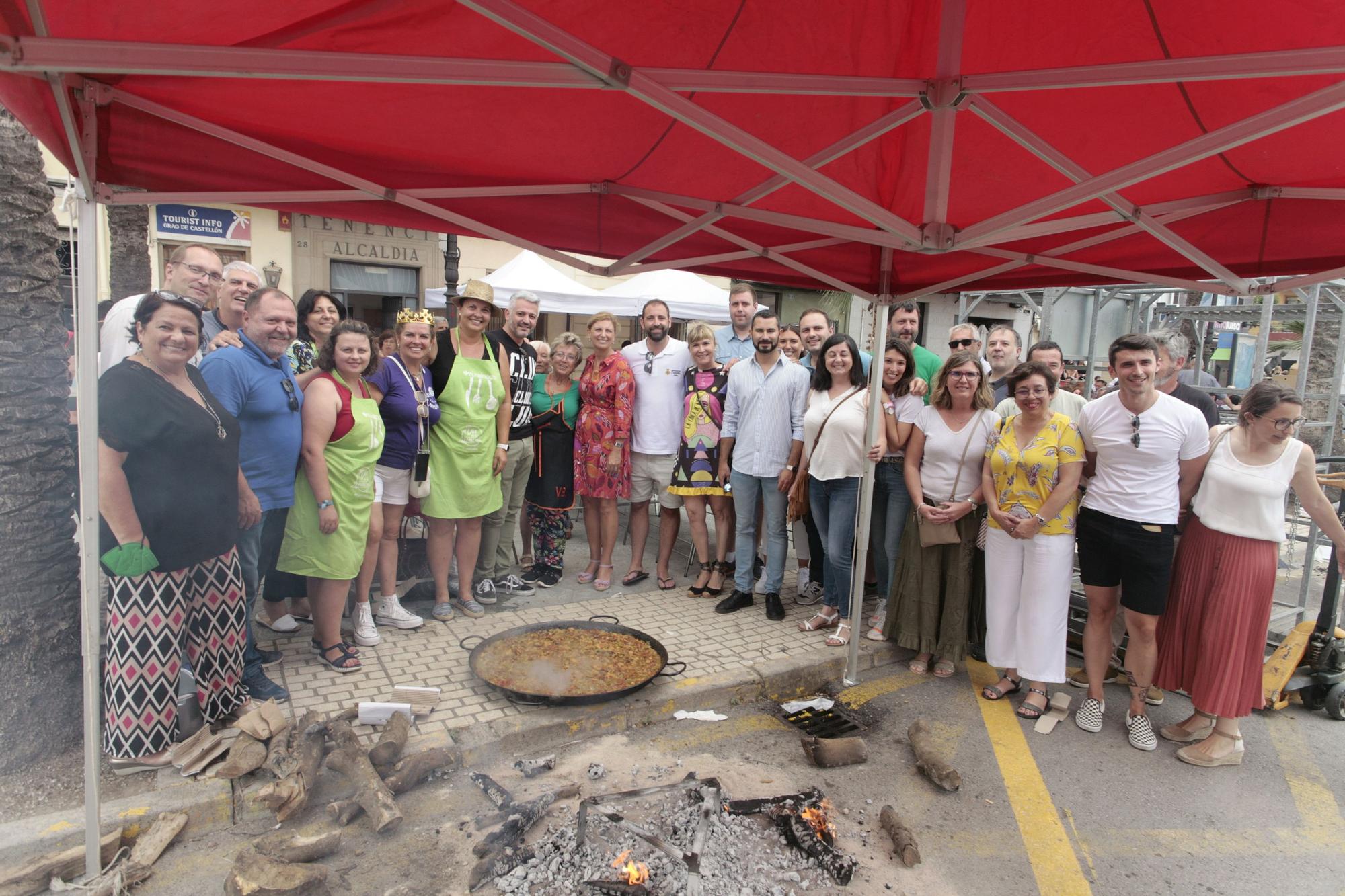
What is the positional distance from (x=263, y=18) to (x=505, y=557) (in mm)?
4279

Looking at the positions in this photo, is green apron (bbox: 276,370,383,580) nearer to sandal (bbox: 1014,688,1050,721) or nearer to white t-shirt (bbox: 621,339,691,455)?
white t-shirt (bbox: 621,339,691,455)

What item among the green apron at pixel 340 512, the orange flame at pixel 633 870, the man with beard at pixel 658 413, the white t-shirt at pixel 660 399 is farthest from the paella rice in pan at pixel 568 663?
the white t-shirt at pixel 660 399

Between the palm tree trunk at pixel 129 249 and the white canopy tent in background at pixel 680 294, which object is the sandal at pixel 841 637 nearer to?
the white canopy tent in background at pixel 680 294

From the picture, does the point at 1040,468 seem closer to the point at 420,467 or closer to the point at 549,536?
the point at 549,536

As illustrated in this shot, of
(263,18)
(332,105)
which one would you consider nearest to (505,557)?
(332,105)

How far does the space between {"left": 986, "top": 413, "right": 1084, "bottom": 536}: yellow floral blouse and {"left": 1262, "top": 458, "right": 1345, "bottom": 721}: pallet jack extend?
1627 millimetres

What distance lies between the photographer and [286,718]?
3570mm

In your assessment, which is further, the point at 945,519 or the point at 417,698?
the point at 945,519

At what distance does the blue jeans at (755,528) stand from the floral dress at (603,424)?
0.92 metres

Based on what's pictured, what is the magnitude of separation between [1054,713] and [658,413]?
3.37m

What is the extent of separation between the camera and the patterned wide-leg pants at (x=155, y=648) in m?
3.14

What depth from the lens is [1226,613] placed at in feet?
12.9

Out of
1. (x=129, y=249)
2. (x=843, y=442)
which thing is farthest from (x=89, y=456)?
(x=129, y=249)

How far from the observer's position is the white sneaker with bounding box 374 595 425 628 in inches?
195
